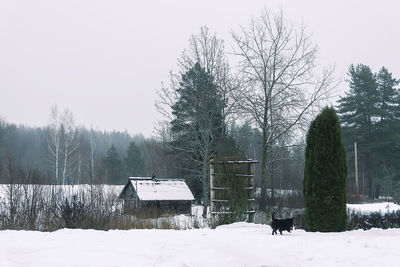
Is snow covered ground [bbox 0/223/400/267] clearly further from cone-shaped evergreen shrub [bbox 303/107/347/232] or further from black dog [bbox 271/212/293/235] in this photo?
cone-shaped evergreen shrub [bbox 303/107/347/232]

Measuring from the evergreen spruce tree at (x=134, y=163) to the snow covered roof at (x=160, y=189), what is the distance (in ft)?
113

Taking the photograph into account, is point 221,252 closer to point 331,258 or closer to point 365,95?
point 331,258

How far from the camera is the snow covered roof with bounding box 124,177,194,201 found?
24.3 m

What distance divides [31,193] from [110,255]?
7846 mm

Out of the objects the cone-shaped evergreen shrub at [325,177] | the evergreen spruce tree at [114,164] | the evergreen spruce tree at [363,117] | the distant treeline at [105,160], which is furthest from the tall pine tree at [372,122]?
the cone-shaped evergreen shrub at [325,177]

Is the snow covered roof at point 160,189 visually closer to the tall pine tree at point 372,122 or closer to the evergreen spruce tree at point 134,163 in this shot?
the tall pine tree at point 372,122

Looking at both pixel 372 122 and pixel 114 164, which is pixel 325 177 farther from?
pixel 114 164

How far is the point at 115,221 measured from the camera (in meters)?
12.1

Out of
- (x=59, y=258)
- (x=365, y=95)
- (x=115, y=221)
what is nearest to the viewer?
(x=59, y=258)

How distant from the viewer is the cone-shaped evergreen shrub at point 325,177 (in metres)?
10.4

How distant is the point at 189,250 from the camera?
7.09 metres

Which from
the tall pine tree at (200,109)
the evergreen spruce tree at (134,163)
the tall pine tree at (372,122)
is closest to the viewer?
the tall pine tree at (200,109)

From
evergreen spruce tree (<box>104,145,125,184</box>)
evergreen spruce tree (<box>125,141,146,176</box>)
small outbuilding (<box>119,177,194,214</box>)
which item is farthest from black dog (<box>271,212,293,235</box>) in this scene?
evergreen spruce tree (<box>125,141,146,176</box>)

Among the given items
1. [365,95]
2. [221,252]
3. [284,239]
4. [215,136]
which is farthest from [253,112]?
[365,95]
